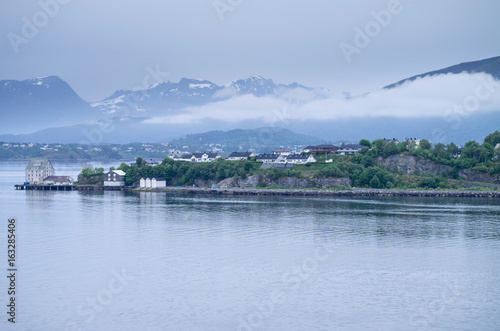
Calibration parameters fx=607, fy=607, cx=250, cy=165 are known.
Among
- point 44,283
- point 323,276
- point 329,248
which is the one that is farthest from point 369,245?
point 44,283

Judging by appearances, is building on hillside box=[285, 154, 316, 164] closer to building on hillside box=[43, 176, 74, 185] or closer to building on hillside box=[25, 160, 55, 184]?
building on hillside box=[43, 176, 74, 185]

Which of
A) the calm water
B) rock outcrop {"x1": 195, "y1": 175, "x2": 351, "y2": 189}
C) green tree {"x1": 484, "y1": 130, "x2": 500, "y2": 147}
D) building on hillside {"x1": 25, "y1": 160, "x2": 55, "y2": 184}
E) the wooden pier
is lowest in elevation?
the calm water

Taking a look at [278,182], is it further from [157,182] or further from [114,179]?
[114,179]

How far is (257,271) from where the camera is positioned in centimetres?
2345

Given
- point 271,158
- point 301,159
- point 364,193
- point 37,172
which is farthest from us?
point 271,158

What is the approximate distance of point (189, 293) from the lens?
67.0ft

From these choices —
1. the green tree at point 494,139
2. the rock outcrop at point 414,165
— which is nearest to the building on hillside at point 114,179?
the rock outcrop at point 414,165

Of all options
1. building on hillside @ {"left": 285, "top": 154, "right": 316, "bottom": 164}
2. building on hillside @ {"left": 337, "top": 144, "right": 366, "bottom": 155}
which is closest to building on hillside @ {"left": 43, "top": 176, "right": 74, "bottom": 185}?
building on hillside @ {"left": 285, "top": 154, "right": 316, "bottom": 164}

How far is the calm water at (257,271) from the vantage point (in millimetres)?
18062

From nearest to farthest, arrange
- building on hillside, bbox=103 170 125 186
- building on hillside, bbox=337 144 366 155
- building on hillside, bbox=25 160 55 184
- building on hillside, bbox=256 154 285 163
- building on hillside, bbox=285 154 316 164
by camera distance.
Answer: building on hillside, bbox=103 170 125 186
building on hillside, bbox=285 154 316 164
building on hillside, bbox=256 154 285 163
building on hillside, bbox=25 160 55 184
building on hillside, bbox=337 144 366 155

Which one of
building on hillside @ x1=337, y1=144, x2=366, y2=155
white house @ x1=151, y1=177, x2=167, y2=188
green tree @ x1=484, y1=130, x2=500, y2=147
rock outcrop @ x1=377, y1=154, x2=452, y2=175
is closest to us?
rock outcrop @ x1=377, y1=154, x2=452, y2=175

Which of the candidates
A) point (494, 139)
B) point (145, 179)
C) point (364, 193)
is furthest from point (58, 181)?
point (494, 139)

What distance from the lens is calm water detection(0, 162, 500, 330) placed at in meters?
18.1

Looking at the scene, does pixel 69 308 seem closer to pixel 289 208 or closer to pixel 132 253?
pixel 132 253
